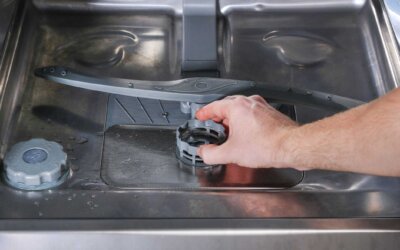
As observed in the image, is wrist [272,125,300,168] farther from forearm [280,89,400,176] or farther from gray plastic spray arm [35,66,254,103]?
gray plastic spray arm [35,66,254,103]

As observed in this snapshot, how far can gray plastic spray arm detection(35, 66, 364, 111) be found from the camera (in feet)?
3.15

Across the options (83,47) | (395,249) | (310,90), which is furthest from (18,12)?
(395,249)

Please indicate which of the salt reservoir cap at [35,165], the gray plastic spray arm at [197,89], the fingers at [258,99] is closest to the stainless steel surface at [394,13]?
the gray plastic spray arm at [197,89]

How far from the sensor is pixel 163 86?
3.19 feet

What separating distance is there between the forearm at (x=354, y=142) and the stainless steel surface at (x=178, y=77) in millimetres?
67

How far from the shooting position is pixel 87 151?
0.95 metres

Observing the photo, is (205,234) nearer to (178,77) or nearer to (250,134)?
(250,134)

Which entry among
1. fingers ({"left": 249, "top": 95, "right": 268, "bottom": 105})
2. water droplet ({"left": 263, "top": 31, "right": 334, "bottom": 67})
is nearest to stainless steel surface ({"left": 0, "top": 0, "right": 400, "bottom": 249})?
water droplet ({"left": 263, "top": 31, "right": 334, "bottom": 67})

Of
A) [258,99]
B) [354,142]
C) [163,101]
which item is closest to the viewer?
[354,142]

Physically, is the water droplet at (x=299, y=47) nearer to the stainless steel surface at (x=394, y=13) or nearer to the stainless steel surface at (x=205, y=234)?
the stainless steel surface at (x=394, y=13)

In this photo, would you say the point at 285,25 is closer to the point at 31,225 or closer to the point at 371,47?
the point at 371,47

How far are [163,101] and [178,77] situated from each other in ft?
0.16

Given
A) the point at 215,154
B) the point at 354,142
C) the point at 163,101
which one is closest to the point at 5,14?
the point at 163,101

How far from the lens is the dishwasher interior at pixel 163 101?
88cm
